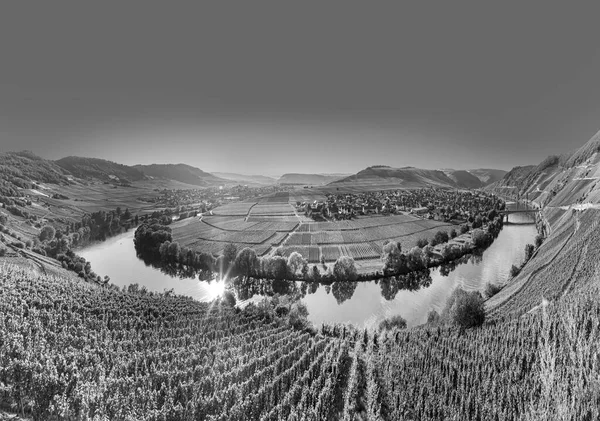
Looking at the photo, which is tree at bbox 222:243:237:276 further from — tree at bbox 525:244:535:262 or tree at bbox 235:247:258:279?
tree at bbox 525:244:535:262

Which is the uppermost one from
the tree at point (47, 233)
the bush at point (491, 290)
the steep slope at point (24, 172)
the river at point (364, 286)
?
the steep slope at point (24, 172)

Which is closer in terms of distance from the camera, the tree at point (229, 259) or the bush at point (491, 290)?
the bush at point (491, 290)

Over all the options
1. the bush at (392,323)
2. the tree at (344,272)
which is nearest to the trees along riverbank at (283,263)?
the tree at (344,272)

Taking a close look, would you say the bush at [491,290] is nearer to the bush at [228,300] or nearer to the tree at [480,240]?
the tree at [480,240]

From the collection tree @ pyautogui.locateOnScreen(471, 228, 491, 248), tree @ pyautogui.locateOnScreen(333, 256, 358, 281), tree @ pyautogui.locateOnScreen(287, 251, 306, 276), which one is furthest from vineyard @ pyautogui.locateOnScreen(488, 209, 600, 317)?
tree @ pyautogui.locateOnScreen(287, 251, 306, 276)

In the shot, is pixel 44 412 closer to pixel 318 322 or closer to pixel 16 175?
pixel 318 322

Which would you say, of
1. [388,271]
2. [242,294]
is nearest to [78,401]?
[242,294]

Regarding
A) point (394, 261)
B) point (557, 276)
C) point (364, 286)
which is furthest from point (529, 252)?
point (364, 286)
